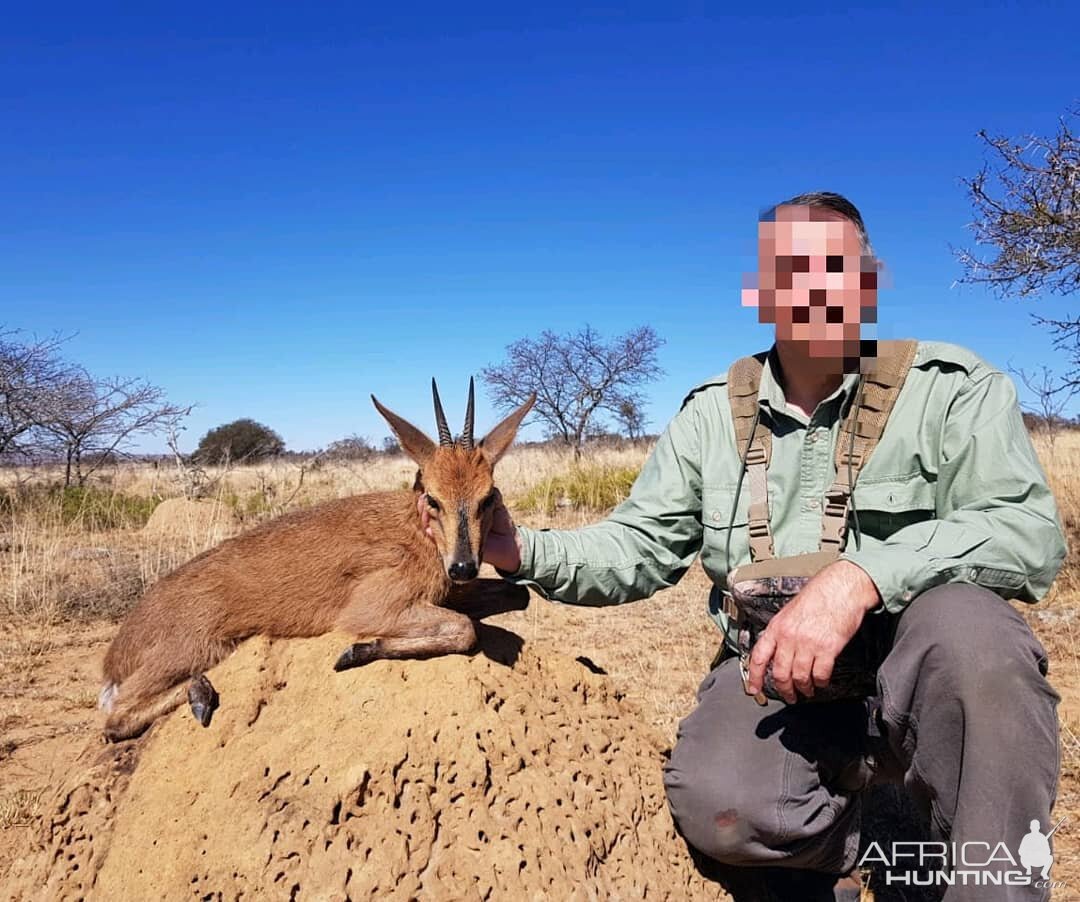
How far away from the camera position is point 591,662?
12.9ft

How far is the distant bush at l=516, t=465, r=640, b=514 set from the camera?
1344 cm

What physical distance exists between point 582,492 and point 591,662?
32.5ft

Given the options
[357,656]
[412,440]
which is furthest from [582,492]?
[357,656]

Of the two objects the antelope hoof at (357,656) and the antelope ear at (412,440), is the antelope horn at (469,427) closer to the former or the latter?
the antelope ear at (412,440)

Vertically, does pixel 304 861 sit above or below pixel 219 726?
below

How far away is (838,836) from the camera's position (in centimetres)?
314

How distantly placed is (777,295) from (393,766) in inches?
91.4

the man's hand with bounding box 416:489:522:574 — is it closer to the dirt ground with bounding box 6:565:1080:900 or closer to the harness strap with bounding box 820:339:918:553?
the dirt ground with bounding box 6:565:1080:900

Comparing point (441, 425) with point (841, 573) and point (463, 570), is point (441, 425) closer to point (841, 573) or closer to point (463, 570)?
point (463, 570)

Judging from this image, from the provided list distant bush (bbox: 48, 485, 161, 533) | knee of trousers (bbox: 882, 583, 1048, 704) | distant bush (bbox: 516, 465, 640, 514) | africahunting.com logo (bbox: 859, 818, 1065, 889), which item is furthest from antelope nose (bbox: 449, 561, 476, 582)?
distant bush (bbox: 48, 485, 161, 533)

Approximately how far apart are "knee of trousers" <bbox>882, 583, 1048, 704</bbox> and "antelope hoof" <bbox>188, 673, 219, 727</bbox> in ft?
8.46

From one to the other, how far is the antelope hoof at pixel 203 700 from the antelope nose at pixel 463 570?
3.67 feet

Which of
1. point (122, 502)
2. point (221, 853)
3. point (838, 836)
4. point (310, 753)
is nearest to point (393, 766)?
point (310, 753)

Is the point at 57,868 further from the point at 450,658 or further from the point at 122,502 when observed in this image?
the point at 122,502
